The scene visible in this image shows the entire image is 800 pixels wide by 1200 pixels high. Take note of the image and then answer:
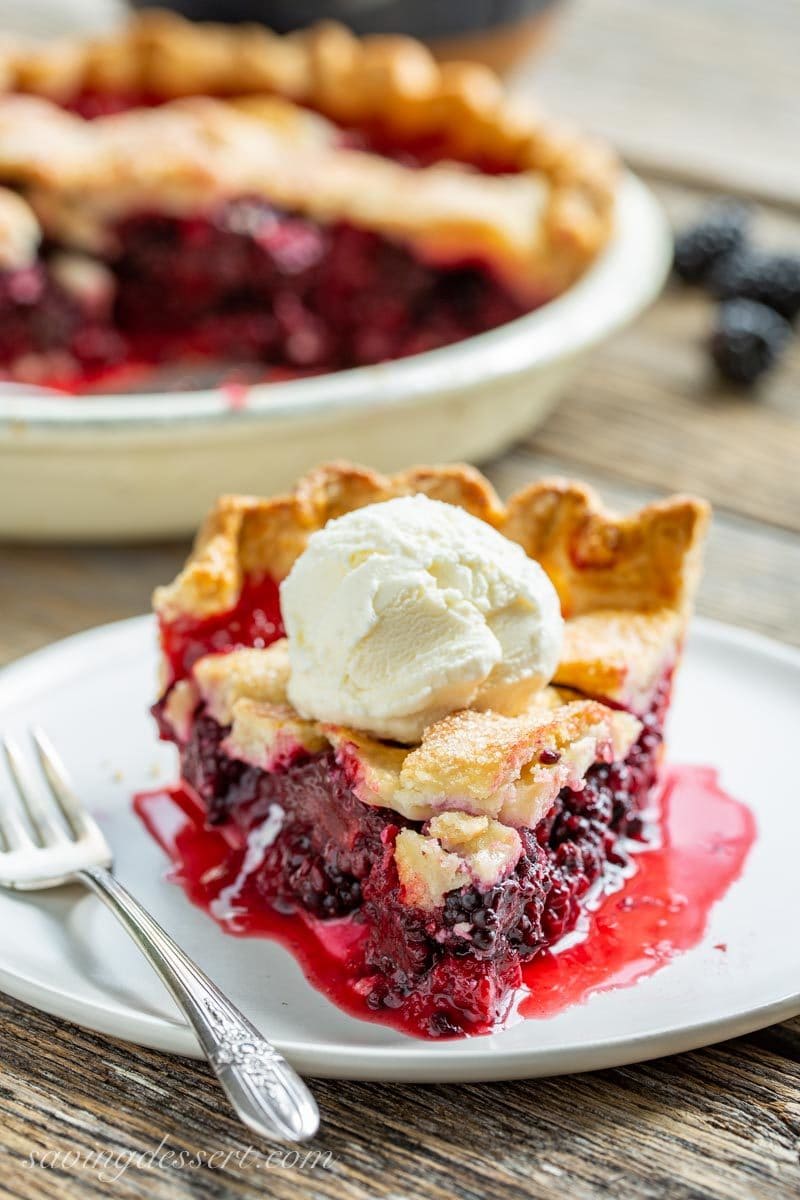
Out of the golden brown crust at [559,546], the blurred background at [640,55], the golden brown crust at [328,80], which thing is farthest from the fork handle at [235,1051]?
the blurred background at [640,55]

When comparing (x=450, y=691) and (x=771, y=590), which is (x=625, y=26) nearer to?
(x=771, y=590)

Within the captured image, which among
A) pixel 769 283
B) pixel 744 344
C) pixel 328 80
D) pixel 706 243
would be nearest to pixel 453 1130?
pixel 744 344

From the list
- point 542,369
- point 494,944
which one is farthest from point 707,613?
point 494,944

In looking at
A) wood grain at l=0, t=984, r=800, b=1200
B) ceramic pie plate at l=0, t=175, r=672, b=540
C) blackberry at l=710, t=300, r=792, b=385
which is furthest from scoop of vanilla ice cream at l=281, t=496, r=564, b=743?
blackberry at l=710, t=300, r=792, b=385

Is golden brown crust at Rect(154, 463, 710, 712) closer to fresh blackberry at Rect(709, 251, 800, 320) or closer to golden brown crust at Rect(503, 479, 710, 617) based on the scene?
golden brown crust at Rect(503, 479, 710, 617)

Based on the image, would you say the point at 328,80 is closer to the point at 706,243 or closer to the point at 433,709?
the point at 706,243
